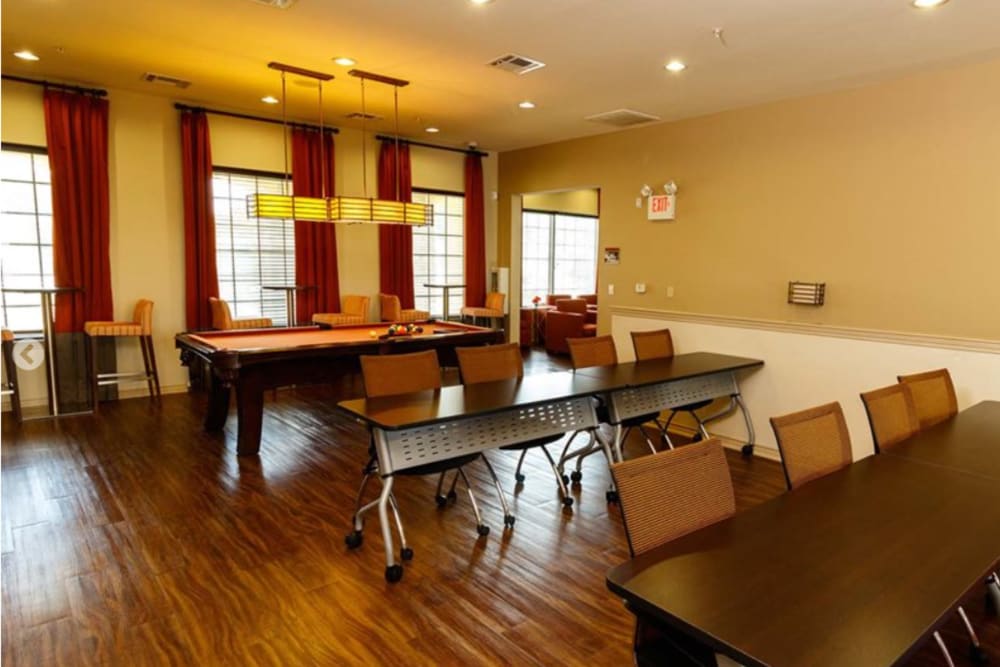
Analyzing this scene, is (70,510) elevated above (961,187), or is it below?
below

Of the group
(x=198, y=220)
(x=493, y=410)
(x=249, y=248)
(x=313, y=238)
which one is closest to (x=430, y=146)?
(x=313, y=238)

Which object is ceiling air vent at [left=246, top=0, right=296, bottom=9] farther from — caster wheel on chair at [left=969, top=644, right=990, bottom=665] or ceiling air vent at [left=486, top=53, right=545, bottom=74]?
caster wheel on chair at [left=969, top=644, right=990, bottom=665]

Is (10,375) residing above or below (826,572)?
below

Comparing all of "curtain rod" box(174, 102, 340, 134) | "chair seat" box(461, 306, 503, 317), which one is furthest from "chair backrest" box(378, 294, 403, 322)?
"curtain rod" box(174, 102, 340, 134)

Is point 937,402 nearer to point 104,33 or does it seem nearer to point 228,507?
point 228,507

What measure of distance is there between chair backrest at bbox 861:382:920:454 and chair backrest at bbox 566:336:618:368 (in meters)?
1.95

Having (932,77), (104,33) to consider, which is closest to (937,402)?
(932,77)

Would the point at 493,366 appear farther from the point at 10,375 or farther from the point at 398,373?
the point at 10,375

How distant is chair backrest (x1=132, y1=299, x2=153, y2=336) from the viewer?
5945 mm

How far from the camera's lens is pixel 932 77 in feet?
15.9

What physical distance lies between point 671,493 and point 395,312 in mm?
6220

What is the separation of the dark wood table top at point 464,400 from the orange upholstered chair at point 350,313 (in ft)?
12.1

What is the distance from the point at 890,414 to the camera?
272 centimetres

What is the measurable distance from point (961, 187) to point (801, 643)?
4.88m
